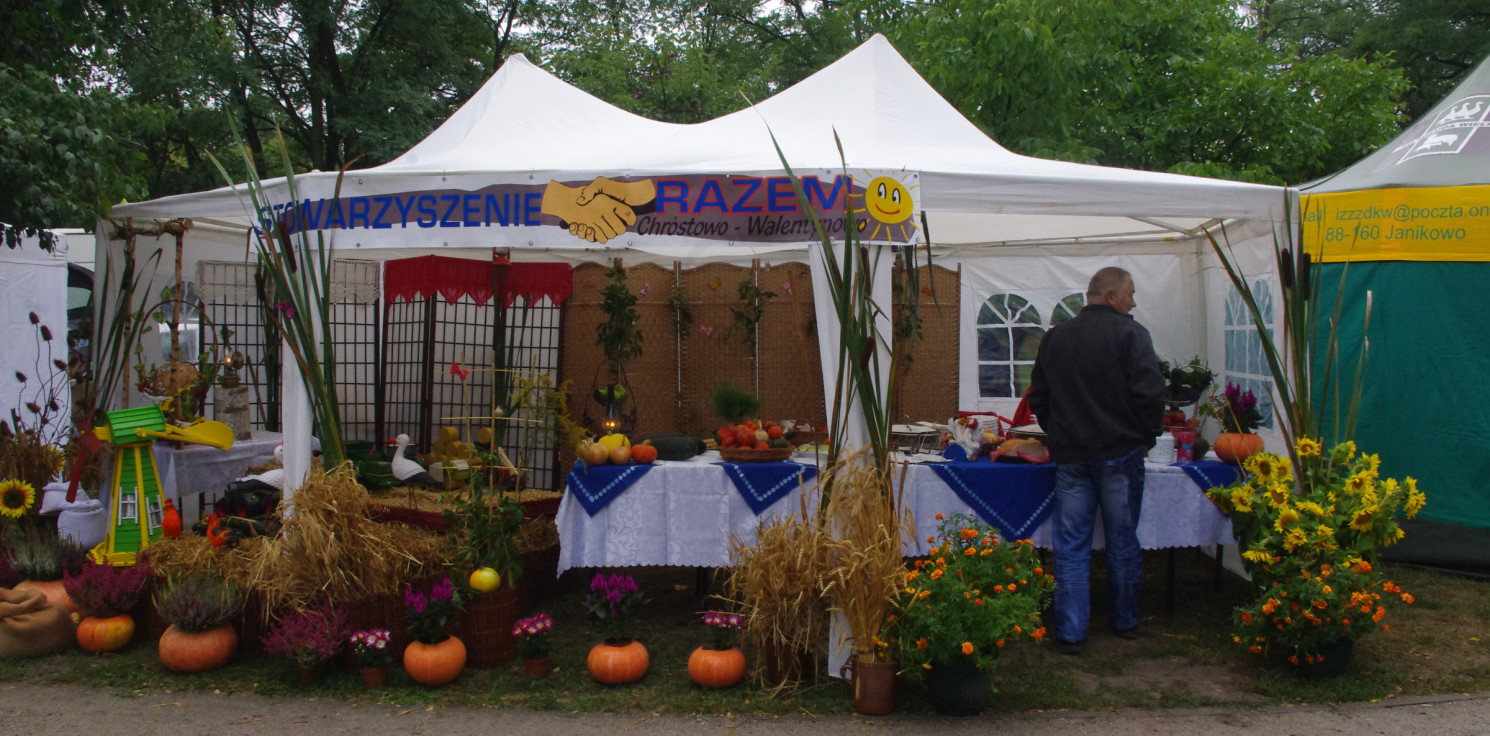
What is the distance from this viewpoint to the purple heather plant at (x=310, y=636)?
3.94m

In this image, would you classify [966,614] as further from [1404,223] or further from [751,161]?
[1404,223]

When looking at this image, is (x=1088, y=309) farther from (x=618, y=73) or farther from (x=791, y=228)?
→ (x=618, y=73)

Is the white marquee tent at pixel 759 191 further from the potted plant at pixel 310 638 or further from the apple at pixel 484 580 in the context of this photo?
the apple at pixel 484 580

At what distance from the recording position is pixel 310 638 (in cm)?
394

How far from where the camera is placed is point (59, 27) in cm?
589

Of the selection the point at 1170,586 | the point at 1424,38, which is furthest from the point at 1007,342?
the point at 1424,38

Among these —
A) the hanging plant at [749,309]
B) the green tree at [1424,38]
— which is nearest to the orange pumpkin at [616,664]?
the hanging plant at [749,309]

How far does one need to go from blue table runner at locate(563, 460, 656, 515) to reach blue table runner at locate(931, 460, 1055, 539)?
141 centimetres

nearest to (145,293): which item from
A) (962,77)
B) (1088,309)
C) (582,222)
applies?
(582,222)

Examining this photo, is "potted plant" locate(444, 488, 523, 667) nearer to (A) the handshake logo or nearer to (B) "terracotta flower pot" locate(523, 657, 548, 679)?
(B) "terracotta flower pot" locate(523, 657, 548, 679)

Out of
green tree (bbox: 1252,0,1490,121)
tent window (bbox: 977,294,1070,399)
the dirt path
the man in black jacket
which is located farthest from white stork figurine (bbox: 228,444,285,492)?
green tree (bbox: 1252,0,1490,121)

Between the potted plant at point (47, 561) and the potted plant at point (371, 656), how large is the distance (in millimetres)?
1692

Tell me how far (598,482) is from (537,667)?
832 mm

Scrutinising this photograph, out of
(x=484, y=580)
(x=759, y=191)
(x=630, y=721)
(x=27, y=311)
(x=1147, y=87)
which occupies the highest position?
(x=1147, y=87)
